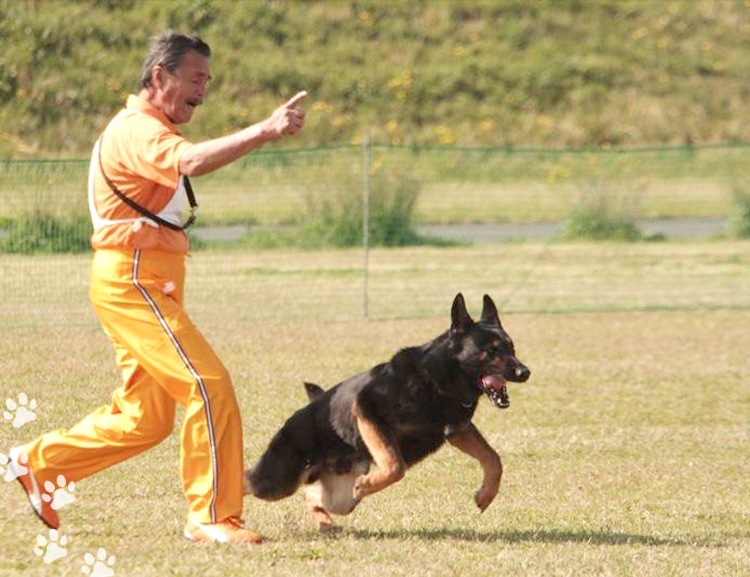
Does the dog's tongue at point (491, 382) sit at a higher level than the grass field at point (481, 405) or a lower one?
higher

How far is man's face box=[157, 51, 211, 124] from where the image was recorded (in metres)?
5.91

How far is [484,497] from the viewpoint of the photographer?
6.68m

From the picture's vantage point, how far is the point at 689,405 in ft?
34.6

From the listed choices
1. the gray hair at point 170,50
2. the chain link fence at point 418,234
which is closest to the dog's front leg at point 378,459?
the gray hair at point 170,50

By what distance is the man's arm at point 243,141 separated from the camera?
5480 millimetres

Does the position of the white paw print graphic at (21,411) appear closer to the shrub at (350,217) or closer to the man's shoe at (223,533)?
the man's shoe at (223,533)

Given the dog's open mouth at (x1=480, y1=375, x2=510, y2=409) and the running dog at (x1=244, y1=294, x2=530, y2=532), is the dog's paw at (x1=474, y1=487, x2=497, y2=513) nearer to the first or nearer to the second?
the running dog at (x1=244, y1=294, x2=530, y2=532)

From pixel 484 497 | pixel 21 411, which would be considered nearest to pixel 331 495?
pixel 484 497

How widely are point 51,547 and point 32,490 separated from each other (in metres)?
0.24

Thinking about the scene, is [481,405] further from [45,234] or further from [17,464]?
[45,234]

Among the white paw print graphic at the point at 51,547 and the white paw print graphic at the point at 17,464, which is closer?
the white paw print graphic at the point at 51,547

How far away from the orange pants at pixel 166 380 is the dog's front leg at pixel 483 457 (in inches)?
42.2

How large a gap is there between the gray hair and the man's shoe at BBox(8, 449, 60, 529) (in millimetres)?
1561

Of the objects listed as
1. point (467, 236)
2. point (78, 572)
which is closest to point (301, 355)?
point (78, 572)
